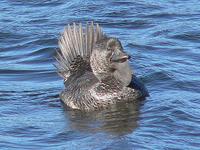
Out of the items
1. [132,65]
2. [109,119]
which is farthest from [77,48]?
[132,65]

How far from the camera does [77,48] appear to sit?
14.1 m

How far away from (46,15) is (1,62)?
3622 millimetres

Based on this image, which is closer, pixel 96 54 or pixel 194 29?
pixel 96 54

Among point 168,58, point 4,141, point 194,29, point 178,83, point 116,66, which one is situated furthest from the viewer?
point 194,29

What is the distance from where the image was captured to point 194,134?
1191 cm

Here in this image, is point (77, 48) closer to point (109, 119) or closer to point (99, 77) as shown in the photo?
point (99, 77)

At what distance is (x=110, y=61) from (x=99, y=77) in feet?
1.00

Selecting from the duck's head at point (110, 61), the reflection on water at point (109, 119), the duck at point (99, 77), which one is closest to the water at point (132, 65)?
the reflection on water at point (109, 119)

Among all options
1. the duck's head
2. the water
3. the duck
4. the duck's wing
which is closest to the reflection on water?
the water

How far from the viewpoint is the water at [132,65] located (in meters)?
12.0

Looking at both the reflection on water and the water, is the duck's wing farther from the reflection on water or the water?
the reflection on water

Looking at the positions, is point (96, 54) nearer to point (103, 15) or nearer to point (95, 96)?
point (95, 96)

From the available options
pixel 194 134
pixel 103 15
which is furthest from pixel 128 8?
pixel 194 134

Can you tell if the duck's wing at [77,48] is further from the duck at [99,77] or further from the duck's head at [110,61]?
the duck's head at [110,61]
